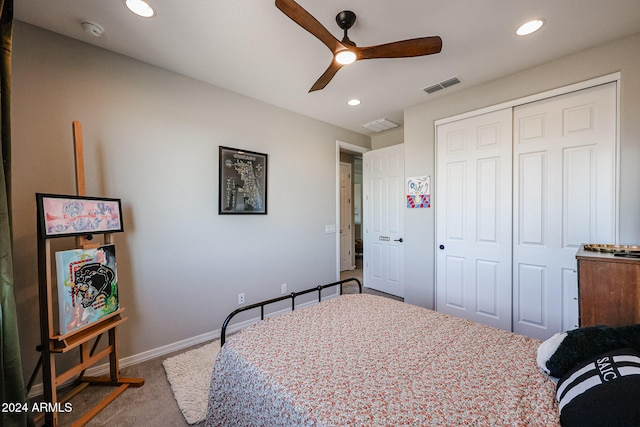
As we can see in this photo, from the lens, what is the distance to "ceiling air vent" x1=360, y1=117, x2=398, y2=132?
12.1ft

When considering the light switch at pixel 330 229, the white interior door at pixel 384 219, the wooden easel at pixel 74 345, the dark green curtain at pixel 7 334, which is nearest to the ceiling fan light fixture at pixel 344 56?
the dark green curtain at pixel 7 334

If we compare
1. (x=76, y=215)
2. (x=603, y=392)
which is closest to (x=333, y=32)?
(x=76, y=215)

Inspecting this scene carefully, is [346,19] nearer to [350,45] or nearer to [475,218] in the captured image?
[350,45]

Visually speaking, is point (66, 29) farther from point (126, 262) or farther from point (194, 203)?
point (126, 262)

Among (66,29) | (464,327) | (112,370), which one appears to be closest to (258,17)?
(66,29)

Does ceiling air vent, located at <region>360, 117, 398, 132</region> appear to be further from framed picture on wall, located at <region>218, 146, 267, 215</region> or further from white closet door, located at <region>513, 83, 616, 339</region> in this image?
framed picture on wall, located at <region>218, 146, 267, 215</region>

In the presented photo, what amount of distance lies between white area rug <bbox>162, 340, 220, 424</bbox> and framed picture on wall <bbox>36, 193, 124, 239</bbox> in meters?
1.23

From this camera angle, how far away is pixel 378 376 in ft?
3.56

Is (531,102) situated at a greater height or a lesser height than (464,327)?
greater

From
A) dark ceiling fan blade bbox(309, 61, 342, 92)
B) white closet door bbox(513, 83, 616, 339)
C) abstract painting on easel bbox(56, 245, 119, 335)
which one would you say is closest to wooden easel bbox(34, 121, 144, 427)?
abstract painting on easel bbox(56, 245, 119, 335)

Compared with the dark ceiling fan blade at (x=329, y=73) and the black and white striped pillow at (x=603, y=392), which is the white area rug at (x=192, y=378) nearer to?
the black and white striped pillow at (x=603, y=392)

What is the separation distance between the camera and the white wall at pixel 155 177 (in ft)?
5.90

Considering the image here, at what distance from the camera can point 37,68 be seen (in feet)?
5.97

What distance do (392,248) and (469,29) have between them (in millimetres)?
2764
